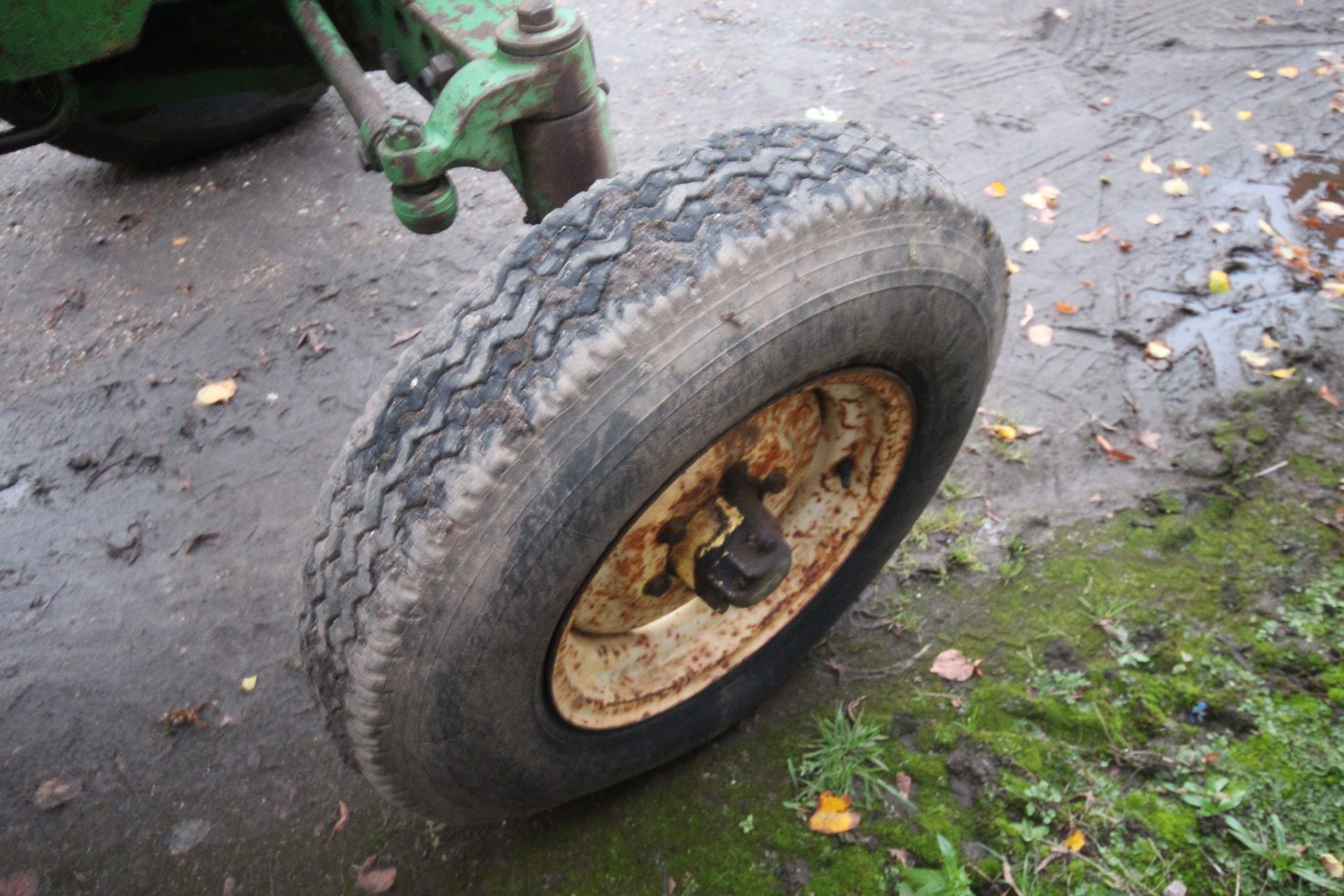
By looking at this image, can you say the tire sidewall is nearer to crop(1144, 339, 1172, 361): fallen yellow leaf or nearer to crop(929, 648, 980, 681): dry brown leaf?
crop(929, 648, 980, 681): dry brown leaf

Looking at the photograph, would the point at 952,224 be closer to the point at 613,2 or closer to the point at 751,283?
the point at 751,283

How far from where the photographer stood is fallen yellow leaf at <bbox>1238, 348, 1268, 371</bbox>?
312 cm

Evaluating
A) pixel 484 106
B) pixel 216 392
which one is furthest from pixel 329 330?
pixel 484 106

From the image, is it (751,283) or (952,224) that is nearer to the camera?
(751,283)

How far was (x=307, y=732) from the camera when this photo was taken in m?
2.48

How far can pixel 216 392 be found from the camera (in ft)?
11.2

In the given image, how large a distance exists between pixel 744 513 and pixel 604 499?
505 mm

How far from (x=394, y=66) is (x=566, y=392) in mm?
1446

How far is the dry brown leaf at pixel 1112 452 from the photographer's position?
2.91 m

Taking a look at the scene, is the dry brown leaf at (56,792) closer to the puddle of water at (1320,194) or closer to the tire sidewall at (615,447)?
the tire sidewall at (615,447)

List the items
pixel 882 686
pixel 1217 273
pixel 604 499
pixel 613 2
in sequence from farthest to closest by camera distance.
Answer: pixel 613 2 < pixel 1217 273 < pixel 882 686 < pixel 604 499

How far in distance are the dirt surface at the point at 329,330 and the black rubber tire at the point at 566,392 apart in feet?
2.75

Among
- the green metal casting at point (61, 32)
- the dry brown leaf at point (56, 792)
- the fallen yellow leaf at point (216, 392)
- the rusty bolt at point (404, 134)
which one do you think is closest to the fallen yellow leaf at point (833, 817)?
the rusty bolt at point (404, 134)

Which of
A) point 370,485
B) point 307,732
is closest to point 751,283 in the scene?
point 370,485
